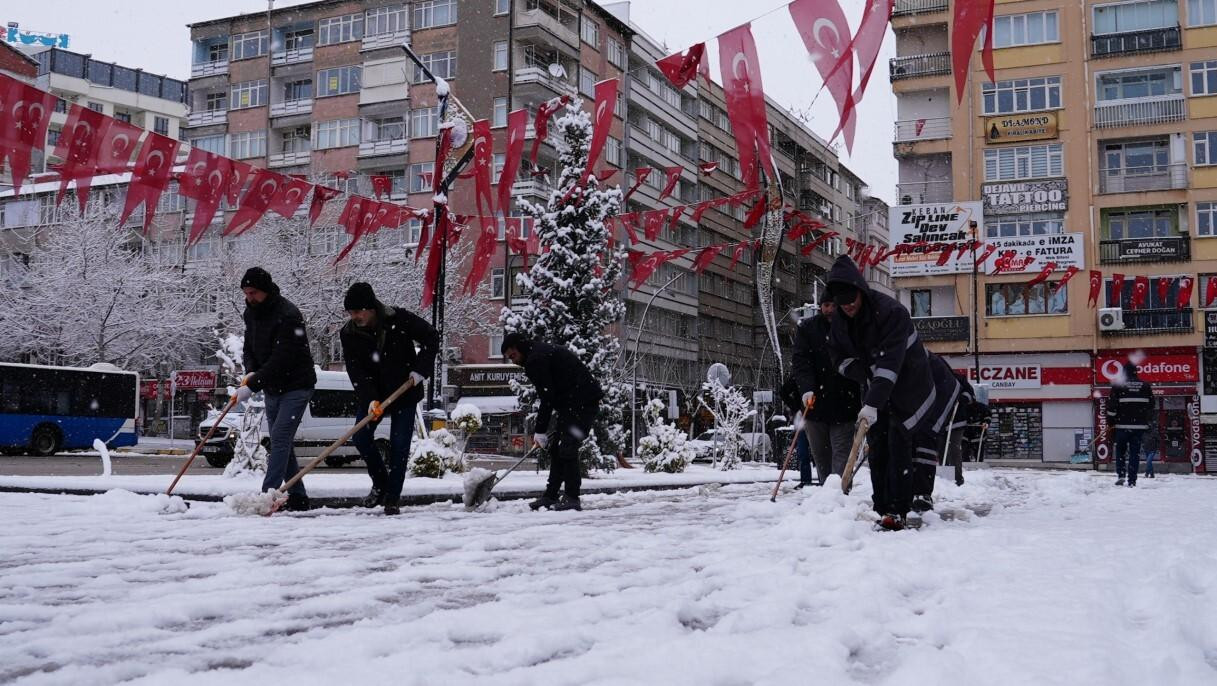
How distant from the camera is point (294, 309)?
30.7 ft

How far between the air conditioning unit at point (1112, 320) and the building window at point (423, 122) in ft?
96.4

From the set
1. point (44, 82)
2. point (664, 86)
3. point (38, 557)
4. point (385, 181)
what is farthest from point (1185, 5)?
point (44, 82)

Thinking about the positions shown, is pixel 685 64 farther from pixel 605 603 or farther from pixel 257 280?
pixel 605 603

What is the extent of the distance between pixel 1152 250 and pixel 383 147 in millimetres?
33014

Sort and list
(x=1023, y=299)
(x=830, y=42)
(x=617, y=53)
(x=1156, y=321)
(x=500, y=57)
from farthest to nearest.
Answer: (x=617, y=53)
(x=500, y=57)
(x=1023, y=299)
(x=1156, y=321)
(x=830, y=42)

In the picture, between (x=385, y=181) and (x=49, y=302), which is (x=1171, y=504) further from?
(x=49, y=302)

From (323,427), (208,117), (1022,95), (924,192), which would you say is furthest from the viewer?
(208,117)

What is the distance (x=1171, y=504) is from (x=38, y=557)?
422 inches

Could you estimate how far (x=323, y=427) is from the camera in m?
28.4

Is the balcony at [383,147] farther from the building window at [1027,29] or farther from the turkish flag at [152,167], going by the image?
the turkish flag at [152,167]

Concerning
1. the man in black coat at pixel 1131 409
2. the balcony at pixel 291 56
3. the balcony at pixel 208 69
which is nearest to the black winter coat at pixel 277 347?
the man in black coat at pixel 1131 409

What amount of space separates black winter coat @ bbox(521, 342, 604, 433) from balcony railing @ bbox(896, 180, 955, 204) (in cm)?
3866

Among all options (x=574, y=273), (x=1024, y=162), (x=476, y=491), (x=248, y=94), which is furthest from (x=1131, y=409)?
(x=248, y=94)

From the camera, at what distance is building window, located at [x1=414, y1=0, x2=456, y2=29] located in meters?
52.9
